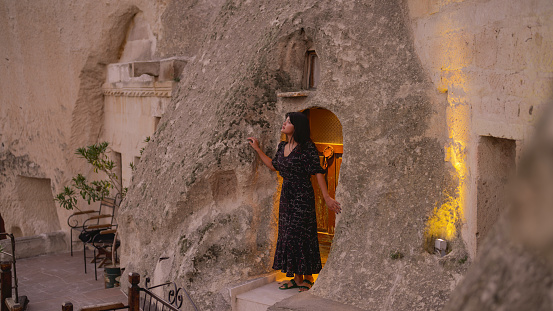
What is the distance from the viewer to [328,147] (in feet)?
23.2

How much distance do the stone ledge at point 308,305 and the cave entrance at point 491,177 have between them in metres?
1.24

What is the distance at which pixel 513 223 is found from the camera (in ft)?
4.40

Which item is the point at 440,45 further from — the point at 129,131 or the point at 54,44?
the point at 54,44

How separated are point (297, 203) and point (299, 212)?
0.09 metres

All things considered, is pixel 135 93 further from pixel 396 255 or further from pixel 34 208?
pixel 396 255

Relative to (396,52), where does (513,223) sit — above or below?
below

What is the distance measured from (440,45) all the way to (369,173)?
124 centimetres

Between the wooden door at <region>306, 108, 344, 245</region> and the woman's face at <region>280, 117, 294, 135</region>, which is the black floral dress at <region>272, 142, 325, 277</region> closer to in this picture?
the woman's face at <region>280, 117, 294, 135</region>

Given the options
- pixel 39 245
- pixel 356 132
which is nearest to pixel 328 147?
pixel 356 132

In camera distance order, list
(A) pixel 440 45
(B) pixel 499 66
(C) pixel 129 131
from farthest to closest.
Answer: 1. (C) pixel 129 131
2. (A) pixel 440 45
3. (B) pixel 499 66

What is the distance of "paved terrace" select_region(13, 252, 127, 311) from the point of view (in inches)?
299

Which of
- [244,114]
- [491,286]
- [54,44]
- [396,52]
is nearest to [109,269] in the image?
[244,114]

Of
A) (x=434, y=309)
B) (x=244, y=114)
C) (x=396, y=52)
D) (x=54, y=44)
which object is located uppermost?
(x=54, y=44)

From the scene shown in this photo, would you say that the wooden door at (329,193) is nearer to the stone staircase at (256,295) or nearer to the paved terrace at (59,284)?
the stone staircase at (256,295)
